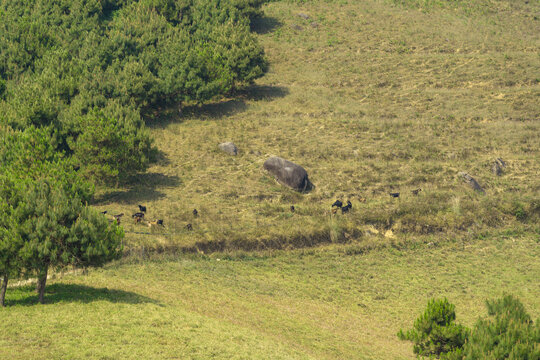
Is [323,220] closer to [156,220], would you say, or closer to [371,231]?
[371,231]

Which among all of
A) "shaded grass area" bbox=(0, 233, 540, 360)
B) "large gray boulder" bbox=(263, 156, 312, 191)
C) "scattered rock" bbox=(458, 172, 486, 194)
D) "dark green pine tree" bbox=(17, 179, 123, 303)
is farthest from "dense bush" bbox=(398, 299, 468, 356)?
"scattered rock" bbox=(458, 172, 486, 194)

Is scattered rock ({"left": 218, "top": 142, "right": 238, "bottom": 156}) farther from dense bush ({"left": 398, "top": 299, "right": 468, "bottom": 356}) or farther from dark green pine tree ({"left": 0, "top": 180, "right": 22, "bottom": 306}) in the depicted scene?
dense bush ({"left": 398, "top": 299, "right": 468, "bottom": 356})

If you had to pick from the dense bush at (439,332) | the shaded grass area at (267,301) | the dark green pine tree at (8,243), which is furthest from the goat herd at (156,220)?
the dense bush at (439,332)

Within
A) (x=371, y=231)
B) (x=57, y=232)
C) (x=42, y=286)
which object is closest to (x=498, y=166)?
(x=371, y=231)

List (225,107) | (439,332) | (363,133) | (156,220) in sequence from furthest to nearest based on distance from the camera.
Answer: (225,107)
(363,133)
(156,220)
(439,332)

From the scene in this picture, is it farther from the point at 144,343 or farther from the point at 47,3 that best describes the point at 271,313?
the point at 47,3
